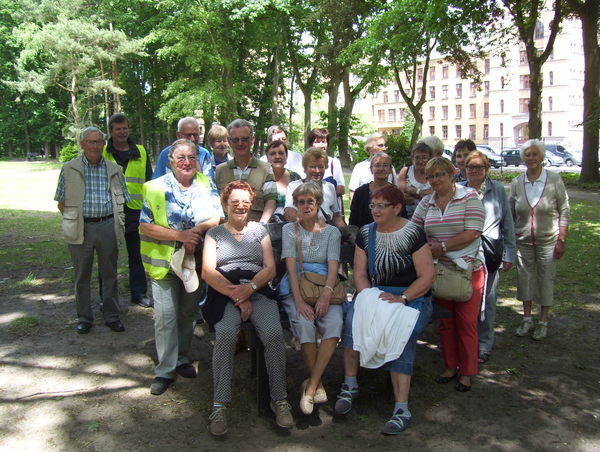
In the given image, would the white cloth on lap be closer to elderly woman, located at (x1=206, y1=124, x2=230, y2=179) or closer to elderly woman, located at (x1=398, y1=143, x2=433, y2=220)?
elderly woman, located at (x1=398, y1=143, x2=433, y2=220)

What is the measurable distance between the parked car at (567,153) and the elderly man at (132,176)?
38824 mm

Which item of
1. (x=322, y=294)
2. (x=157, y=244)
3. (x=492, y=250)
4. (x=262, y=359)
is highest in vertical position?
(x=157, y=244)

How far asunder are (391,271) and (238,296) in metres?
1.13

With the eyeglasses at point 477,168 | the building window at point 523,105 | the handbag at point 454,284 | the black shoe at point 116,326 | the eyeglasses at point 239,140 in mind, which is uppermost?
the building window at point 523,105

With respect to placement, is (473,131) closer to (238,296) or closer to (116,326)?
(116,326)

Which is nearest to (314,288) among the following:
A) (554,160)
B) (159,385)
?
(159,385)

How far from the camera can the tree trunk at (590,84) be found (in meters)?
17.0

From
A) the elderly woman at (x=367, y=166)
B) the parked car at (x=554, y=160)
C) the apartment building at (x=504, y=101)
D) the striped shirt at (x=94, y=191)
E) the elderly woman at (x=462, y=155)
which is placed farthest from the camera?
the apartment building at (x=504, y=101)

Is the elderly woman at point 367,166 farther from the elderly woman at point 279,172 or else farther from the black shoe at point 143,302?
the black shoe at point 143,302

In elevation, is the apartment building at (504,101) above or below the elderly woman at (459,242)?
above

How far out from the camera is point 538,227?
5148 mm

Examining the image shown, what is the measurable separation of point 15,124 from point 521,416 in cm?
6521

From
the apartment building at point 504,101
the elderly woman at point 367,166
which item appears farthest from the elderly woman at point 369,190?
the apartment building at point 504,101

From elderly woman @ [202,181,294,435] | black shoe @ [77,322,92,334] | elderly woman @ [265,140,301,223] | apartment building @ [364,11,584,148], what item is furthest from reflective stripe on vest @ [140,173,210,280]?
apartment building @ [364,11,584,148]
